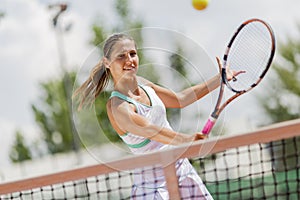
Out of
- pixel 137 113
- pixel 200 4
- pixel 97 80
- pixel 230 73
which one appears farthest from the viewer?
pixel 200 4

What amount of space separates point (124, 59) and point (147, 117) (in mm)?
236

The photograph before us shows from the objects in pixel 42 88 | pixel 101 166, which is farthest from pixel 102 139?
pixel 42 88

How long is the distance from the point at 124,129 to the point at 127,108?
8cm

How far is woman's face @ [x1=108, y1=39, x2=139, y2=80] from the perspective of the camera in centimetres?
312

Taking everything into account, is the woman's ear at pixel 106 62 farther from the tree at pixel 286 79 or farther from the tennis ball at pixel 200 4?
the tree at pixel 286 79

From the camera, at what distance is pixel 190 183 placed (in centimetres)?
325

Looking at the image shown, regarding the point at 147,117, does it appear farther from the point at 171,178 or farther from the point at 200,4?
the point at 200,4

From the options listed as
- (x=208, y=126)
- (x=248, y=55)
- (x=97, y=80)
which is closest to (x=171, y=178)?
(x=208, y=126)

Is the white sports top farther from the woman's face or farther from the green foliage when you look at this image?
the green foliage

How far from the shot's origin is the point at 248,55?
365 cm

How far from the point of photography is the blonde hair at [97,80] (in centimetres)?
317

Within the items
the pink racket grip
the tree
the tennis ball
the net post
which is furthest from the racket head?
the tree

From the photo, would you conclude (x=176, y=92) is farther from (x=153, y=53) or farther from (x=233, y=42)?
(x=233, y=42)

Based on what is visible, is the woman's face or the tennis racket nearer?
the woman's face
